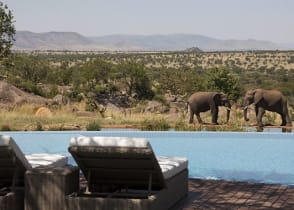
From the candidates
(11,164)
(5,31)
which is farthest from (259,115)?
(11,164)

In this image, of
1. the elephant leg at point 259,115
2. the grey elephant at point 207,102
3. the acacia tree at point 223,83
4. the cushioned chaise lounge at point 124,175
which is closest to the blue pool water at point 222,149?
the elephant leg at point 259,115

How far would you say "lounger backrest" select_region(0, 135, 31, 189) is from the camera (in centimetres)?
490

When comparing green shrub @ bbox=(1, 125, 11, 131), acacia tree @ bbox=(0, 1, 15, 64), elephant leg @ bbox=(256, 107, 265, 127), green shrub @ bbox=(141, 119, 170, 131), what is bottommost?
green shrub @ bbox=(1, 125, 11, 131)

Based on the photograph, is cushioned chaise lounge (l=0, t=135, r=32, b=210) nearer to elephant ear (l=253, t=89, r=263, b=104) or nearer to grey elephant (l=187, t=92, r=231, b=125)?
elephant ear (l=253, t=89, r=263, b=104)

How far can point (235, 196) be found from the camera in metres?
6.58

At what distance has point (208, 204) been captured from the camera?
20.1ft

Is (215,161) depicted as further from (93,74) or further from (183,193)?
(93,74)

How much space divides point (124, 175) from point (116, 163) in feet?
0.95

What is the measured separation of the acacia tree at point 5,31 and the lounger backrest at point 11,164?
1123cm

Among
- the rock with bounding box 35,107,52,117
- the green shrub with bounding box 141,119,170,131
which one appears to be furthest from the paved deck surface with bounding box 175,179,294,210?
the rock with bounding box 35,107,52,117

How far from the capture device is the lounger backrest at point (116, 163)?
4922 mm

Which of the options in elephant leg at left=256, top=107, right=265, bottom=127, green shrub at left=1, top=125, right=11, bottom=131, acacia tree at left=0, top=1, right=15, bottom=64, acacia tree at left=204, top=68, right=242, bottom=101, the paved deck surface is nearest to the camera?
the paved deck surface

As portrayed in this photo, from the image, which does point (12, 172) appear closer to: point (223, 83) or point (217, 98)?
point (217, 98)

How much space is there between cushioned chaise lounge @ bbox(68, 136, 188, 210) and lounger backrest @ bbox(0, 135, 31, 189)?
48cm
